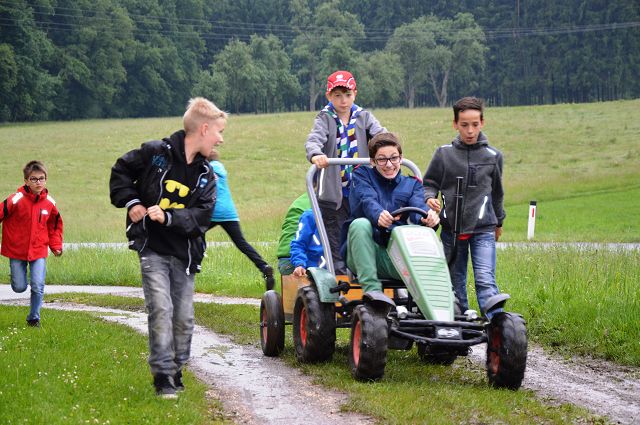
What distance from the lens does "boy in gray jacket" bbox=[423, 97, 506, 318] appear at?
8.09 metres

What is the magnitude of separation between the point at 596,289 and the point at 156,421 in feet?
21.0

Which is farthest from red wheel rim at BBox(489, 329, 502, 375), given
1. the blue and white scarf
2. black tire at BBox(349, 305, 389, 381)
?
the blue and white scarf

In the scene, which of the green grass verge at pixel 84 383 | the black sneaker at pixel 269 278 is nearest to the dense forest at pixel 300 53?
the black sneaker at pixel 269 278

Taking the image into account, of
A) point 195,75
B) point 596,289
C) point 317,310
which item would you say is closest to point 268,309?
point 317,310

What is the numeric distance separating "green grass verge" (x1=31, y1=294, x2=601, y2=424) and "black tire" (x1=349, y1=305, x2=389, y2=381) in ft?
0.29

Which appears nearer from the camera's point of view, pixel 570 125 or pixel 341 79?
pixel 341 79

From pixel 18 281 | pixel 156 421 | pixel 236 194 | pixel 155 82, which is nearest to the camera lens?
pixel 156 421

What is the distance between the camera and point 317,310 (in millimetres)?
7914

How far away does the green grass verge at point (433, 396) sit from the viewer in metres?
6.14

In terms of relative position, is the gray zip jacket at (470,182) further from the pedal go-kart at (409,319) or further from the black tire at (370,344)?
the black tire at (370,344)

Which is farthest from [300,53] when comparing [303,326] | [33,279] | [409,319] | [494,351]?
[494,351]

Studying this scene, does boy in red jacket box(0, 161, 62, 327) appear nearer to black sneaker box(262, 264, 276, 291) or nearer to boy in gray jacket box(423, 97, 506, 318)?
black sneaker box(262, 264, 276, 291)

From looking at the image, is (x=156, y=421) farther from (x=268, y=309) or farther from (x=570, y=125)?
(x=570, y=125)

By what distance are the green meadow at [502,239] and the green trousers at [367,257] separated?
0.72 meters
